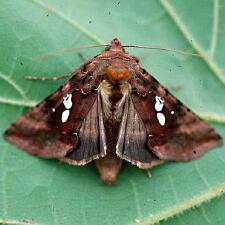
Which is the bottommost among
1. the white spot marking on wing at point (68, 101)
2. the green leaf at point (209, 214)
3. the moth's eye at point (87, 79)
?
the green leaf at point (209, 214)

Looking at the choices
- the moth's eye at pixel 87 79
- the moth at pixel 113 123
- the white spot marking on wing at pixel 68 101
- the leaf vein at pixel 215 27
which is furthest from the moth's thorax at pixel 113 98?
the leaf vein at pixel 215 27

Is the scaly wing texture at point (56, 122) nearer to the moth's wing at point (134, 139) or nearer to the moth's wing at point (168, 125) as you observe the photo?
the moth's wing at point (134, 139)

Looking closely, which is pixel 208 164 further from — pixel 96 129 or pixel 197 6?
pixel 197 6

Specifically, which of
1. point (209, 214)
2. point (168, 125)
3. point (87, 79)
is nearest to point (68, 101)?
point (87, 79)

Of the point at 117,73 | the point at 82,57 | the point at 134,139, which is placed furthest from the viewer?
the point at 82,57

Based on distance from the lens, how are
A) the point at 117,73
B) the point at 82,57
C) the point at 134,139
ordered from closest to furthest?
the point at 117,73, the point at 134,139, the point at 82,57

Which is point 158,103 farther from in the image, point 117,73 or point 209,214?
point 209,214

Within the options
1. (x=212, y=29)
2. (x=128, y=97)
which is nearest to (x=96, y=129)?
(x=128, y=97)
